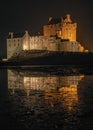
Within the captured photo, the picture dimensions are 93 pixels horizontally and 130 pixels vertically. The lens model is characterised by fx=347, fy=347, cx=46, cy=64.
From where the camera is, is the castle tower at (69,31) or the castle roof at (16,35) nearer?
the castle roof at (16,35)

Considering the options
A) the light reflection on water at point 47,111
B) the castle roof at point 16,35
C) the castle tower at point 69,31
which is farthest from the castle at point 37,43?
the light reflection on water at point 47,111

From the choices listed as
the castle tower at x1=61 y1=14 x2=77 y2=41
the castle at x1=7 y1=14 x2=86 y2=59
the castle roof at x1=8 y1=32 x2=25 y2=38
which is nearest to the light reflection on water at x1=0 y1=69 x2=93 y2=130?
the castle at x1=7 y1=14 x2=86 y2=59

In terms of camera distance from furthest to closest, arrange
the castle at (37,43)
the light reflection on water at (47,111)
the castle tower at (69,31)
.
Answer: the castle tower at (69,31), the castle at (37,43), the light reflection on water at (47,111)

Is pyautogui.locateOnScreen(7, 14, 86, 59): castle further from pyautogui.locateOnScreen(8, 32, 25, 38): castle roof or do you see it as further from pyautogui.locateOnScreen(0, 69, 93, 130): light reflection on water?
pyautogui.locateOnScreen(0, 69, 93, 130): light reflection on water

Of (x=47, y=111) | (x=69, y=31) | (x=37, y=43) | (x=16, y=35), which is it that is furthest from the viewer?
(x=69, y=31)

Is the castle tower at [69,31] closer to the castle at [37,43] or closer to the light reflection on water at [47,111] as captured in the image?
the castle at [37,43]

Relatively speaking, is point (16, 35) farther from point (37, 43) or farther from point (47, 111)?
point (47, 111)

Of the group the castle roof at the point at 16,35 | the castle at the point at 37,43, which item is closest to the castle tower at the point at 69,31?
the castle at the point at 37,43

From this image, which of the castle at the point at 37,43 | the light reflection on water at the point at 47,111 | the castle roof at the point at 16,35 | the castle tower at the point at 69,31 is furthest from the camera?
the castle tower at the point at 69,31

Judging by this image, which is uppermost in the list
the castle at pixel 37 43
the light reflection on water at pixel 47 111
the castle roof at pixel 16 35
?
the castle roof at pixel 16 35

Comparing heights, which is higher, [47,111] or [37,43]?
[37,43]

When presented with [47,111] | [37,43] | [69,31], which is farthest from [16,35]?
[47,111]

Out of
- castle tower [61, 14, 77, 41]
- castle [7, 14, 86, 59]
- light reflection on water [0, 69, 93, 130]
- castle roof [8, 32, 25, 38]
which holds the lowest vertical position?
light reflection on water [0, 69, 93, 130]

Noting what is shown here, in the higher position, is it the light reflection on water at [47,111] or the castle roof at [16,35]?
the castle roof at [16,35]
